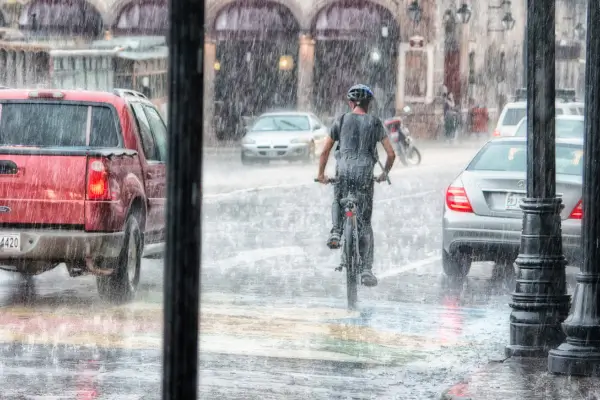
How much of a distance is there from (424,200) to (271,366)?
15810mm

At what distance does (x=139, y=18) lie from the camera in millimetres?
50000

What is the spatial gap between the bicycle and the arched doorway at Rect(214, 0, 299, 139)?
38563 millimetres

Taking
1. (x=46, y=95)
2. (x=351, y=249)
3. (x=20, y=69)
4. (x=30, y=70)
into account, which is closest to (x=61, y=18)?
(x=30, y=70)

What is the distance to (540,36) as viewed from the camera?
9102mm

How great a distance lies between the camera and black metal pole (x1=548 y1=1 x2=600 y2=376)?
8555 millimetres

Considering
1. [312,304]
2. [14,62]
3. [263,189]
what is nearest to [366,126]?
[312,304]

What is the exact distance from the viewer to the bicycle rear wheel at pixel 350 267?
37.9 feet

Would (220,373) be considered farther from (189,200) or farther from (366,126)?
(189,200)

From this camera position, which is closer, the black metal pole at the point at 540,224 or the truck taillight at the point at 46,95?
the black metal pole at the point at 540,224

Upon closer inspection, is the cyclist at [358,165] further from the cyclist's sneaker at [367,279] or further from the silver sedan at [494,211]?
the silver sedan at [494,211]

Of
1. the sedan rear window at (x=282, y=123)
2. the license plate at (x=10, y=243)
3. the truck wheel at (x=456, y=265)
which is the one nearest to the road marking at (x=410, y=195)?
the truck wheel at (x=456, y=265)

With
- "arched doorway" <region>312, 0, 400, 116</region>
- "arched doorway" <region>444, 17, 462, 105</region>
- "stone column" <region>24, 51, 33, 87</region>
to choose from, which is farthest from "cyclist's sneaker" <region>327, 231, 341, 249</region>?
"arched doorway" <region>444, 17, 462, 105</region>

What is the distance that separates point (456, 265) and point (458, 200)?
0.72 meters

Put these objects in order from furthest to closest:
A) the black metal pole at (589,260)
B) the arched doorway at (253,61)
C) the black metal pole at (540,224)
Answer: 1. the arched doorway at (253,61)
2. the black metal pole at (540,224)
3. the black metal pole at (589,260)
